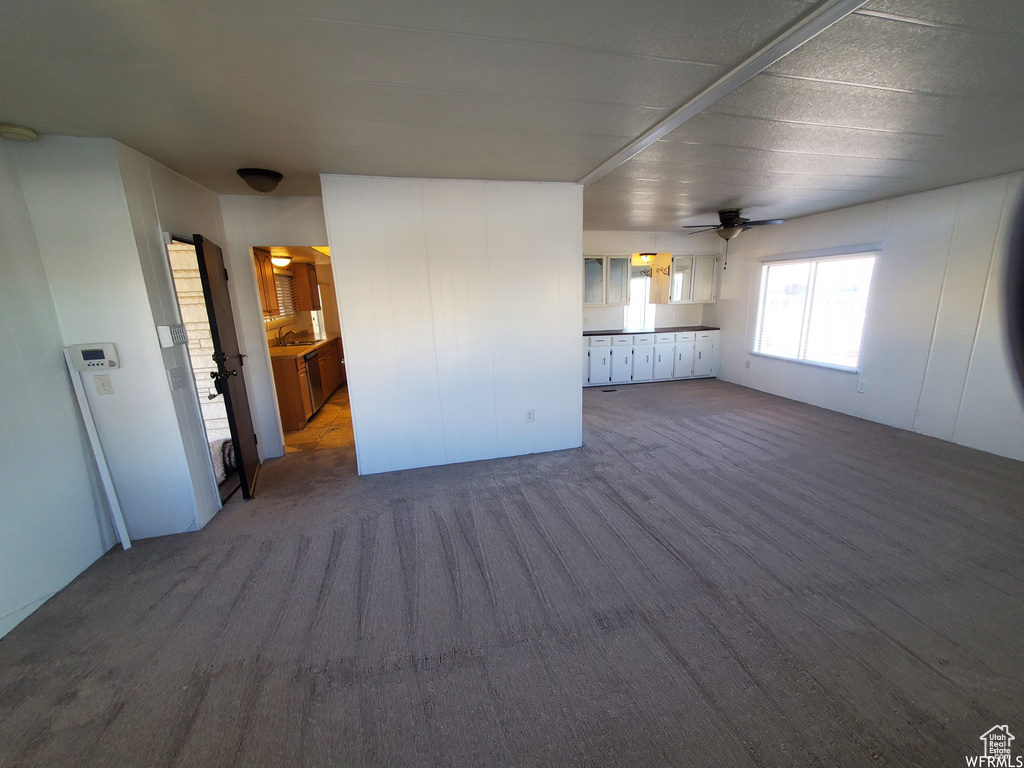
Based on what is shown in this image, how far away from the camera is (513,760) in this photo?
1312 mm

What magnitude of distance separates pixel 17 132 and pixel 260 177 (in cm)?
110

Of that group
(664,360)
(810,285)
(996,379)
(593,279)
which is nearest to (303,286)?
(593,279)

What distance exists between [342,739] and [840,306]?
6.36m

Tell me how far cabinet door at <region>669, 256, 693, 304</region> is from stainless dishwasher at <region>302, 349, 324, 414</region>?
5.74m

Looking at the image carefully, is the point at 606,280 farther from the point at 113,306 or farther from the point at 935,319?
the point at 113,306

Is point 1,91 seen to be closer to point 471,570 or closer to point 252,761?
point 252,761

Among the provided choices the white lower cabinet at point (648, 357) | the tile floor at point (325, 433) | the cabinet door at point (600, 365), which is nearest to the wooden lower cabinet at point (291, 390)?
the tile floor at point (325, 433)

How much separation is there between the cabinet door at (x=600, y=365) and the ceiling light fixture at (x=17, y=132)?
19.0 feet

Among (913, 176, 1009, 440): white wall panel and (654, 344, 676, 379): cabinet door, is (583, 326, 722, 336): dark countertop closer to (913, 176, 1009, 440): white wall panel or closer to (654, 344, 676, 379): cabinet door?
(654, 344, 676, 379): cabinet door

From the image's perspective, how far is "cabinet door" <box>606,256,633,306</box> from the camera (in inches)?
252

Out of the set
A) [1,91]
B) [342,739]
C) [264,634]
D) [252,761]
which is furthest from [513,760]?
[1,91]

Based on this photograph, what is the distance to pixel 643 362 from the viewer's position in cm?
656

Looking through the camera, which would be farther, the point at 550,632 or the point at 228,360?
the point at 228,360

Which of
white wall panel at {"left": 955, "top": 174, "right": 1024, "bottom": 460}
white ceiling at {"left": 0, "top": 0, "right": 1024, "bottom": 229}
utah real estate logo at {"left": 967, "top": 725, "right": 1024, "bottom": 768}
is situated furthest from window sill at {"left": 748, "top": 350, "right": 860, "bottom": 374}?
utah real estate logo at {"left": 967, "top": 725, "right": 1024, "bottom": 768}
